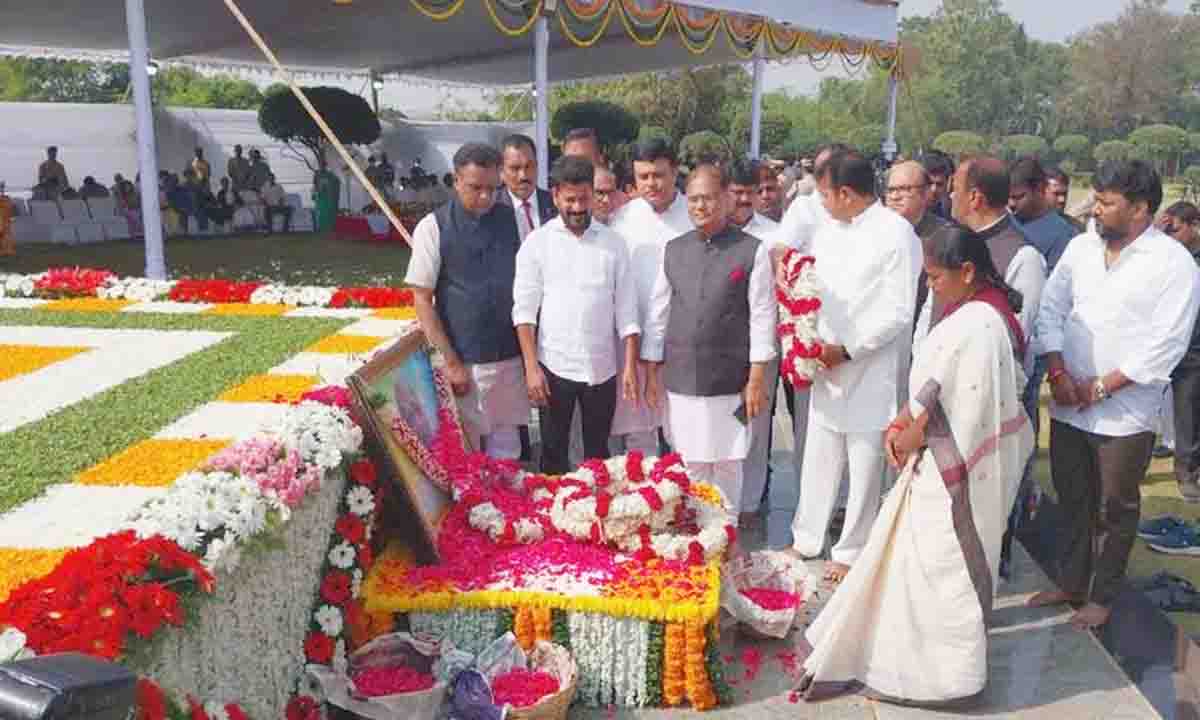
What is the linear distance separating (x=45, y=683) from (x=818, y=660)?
2604mm

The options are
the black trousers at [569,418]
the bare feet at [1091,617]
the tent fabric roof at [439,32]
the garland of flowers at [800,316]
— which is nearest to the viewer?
the bare feet at [1091,617]

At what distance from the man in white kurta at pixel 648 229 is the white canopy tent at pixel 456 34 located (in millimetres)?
5949

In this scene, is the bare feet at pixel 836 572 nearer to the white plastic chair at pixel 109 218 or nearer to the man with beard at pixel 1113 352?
the man with beard at pixel 1113 352

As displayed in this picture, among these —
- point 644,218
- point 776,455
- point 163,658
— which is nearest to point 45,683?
point 163,658

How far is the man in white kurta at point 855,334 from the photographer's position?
4008 millimetres

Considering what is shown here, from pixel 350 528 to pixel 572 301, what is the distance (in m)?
1.57

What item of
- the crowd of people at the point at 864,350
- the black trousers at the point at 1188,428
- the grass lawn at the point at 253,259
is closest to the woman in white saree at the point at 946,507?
the crowd of people at the point at 864,350

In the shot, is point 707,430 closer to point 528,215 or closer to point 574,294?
point 574,294

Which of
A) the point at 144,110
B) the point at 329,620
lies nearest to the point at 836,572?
the point at 329,620

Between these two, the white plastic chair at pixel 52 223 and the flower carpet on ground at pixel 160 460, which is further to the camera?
the white plastic chair at pixel 52 223

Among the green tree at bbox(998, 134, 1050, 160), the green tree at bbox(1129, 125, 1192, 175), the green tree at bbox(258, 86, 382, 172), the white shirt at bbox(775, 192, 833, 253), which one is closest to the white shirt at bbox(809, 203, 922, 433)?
the white shirt at bbox(775, 192, 833, 253)

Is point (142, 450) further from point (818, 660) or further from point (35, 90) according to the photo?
point (35, 90)

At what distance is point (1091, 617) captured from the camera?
3898 mm

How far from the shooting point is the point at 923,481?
129 inches
